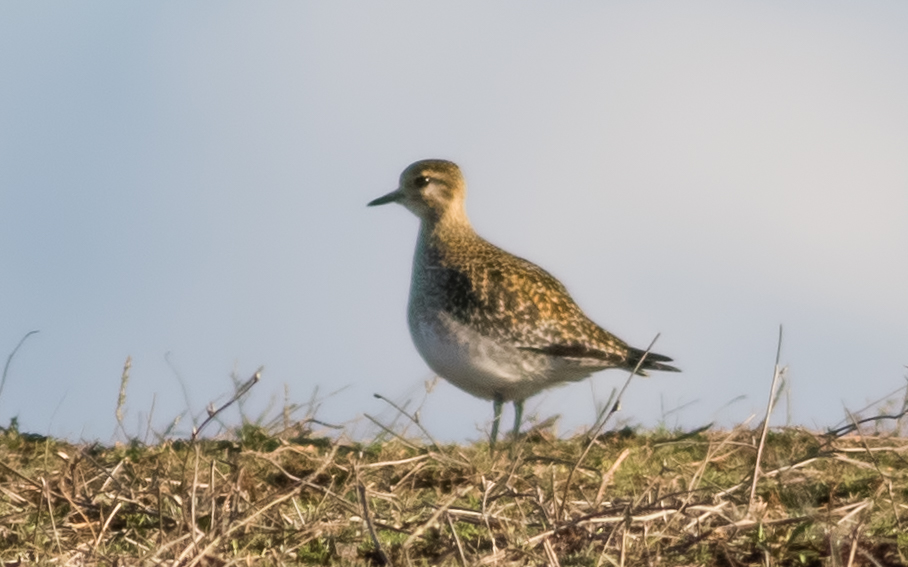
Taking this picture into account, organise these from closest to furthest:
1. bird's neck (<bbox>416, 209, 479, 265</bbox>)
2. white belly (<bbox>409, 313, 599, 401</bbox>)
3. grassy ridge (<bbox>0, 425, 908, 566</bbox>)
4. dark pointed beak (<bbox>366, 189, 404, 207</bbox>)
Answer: grassy ridge (<bbox>0, 425, 908, 566</bbox>)
white belly (<bbox>409, 313, 599, 401</bbox>)
bird's neck (<bbox>416, 209, 479, 265</bbox>)
dark pointed beak (<bbox>366, 189, 404, 207</bbox>)

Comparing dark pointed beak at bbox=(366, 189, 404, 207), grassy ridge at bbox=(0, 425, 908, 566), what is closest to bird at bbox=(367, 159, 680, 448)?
dark pointed beak at bbox=(366, 189, 404, 207)

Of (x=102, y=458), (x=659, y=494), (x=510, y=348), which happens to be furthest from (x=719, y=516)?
(x=510, y=348)

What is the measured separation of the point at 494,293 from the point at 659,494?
5.75 metres

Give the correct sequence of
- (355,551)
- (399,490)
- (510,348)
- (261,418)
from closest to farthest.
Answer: (355,551), (399,490), (261,418), (510,348)

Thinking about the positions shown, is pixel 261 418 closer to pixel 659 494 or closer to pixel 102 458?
pixel 102 458

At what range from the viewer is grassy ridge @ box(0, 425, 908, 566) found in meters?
4.85

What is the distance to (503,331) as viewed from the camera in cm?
1047

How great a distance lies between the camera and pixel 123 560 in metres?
4.92

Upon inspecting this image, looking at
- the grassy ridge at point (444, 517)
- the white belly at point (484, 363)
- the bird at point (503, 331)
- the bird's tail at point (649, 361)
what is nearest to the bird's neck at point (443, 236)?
the bird at point (503, 331)

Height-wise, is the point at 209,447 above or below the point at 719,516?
below

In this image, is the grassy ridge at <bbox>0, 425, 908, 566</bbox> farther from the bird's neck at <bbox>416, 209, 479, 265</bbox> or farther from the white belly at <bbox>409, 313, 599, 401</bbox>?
the bird's neck at <bbox>416, 209, 479, 265</bbox>

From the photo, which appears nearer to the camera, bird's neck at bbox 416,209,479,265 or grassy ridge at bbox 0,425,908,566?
grassy ridge at bbox 0,425,908,566

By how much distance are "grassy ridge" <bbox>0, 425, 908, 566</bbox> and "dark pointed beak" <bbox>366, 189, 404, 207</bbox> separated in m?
5.64

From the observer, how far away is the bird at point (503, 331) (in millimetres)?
10484
